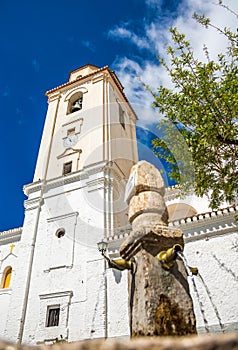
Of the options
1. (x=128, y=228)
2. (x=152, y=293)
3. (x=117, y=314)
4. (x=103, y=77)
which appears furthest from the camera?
(x=103, y=77)

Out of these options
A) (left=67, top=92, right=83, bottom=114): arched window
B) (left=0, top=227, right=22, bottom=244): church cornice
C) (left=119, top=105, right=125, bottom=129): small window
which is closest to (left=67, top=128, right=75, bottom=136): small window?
(left=67, top=92, right=83, bottom=114): arched window

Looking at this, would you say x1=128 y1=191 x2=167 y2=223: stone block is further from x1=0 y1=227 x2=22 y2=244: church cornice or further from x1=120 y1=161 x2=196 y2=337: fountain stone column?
x1=0 y1=227 x2=22 y2=244: church cornice

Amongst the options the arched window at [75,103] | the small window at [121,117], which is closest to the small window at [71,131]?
the arched window at [75,103]

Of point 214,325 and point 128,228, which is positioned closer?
point 214,325

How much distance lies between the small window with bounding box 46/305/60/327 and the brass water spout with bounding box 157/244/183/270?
921 centimetres

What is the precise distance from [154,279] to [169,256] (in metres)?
0.33

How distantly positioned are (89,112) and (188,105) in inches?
446

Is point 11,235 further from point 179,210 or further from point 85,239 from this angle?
point 179,210

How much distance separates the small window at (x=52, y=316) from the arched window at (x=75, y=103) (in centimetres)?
1322

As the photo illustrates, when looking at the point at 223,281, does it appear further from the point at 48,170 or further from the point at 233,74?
the point at 48,170

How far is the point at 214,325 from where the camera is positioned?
841cm

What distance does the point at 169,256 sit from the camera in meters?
3.33

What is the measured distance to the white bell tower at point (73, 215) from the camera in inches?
425

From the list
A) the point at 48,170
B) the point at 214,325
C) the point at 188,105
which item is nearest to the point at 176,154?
the point at 188,105
